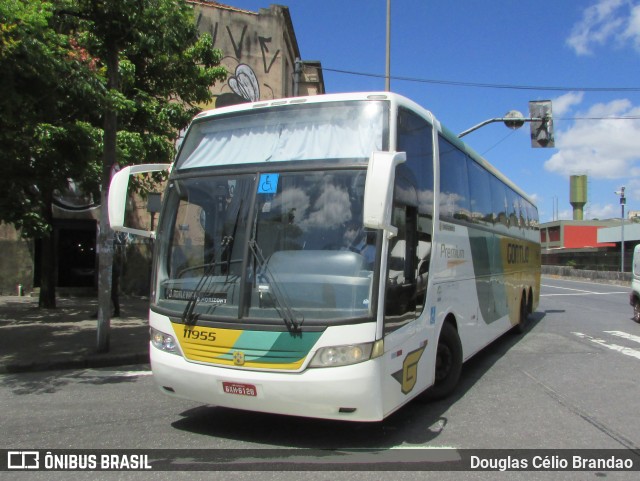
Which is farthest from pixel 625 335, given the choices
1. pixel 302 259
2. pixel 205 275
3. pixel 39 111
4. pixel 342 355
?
pixel 39 111

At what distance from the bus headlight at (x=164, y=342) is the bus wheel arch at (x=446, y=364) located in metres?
2.87

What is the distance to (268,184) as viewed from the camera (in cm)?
480

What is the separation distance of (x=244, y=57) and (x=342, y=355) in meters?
18.5

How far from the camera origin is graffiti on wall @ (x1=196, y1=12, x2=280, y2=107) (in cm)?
2027

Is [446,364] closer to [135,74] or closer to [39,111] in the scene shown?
[39,111]

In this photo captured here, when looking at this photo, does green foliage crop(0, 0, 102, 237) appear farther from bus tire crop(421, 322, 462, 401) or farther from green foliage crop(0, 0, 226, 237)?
bus tire crop(421, 322, 462, 401)

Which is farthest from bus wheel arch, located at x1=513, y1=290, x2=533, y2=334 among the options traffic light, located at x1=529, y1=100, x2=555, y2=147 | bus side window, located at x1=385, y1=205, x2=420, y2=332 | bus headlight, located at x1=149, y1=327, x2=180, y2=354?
bus headlight, located at x1=149, y1=327, x2=180, y2=354

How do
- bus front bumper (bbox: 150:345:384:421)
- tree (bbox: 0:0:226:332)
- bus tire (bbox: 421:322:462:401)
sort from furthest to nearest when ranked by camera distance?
1. tree (bbox: 0:0:226:332)
2. bus tire (bbox: 421:322:462:401)
3. bus front bumper (bbox: 150:345:384:421)

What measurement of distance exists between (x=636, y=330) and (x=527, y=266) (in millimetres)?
A: 2768

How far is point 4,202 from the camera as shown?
35.7 ft

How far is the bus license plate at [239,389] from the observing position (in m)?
4.45

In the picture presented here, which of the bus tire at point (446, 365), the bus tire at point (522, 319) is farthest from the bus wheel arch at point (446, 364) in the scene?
the bus tire at point (522, 319)

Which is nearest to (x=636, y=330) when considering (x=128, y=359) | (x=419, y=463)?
(x=419, y=463)

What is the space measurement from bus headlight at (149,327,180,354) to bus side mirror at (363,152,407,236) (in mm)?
2182
